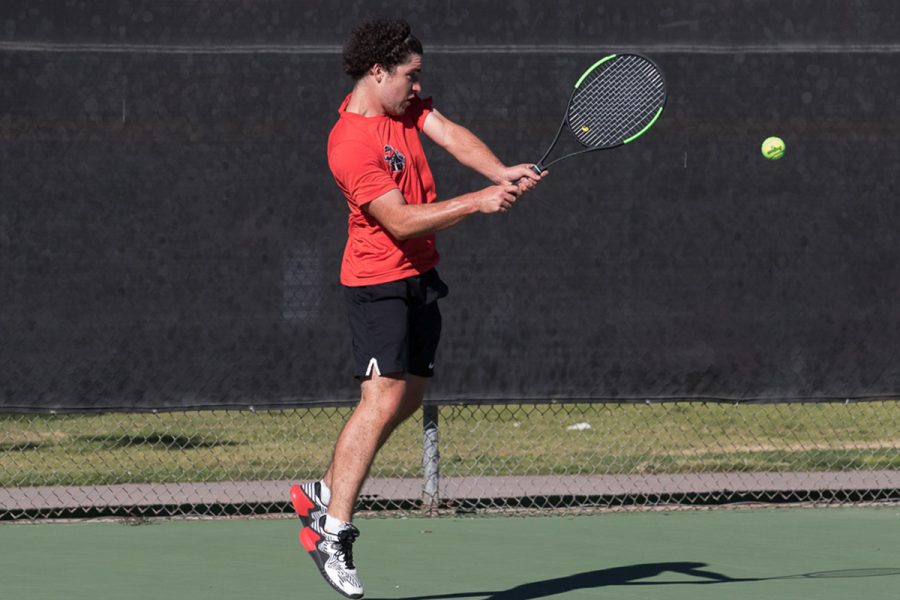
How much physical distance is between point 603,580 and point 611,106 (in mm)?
1553

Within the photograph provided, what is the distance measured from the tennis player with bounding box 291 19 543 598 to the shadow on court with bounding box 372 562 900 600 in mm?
521

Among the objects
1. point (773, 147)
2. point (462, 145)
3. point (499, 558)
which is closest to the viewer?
point (462, 145)

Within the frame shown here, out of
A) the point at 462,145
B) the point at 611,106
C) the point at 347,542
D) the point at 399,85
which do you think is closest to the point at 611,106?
the point at 611,106

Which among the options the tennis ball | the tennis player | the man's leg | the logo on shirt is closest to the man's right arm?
the tennis player

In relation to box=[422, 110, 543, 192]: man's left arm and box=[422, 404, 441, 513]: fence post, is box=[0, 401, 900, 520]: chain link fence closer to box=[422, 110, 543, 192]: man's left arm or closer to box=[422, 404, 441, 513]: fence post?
box=[422, 404, 441, 513]: fence post

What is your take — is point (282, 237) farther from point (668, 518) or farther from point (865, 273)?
point (865, 273)

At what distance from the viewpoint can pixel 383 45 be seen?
183 inches

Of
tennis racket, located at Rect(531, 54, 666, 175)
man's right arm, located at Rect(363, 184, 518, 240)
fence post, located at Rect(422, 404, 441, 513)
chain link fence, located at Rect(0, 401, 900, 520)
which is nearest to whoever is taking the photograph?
man's right arm, located at Rect(363, 184, 518, 240)

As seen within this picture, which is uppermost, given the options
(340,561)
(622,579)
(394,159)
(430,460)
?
(394,159)

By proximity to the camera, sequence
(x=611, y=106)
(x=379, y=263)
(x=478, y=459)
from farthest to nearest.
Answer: (x=478, y=459) < (x=611, y=106) < (x=379, y=263)

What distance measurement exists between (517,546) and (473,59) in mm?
1982

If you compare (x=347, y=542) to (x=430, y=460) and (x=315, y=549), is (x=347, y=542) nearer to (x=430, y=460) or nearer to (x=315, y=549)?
(x=315, y=549)

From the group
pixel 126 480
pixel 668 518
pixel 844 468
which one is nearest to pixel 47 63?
pixel 126 480

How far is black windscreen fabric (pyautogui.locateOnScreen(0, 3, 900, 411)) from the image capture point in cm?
625
